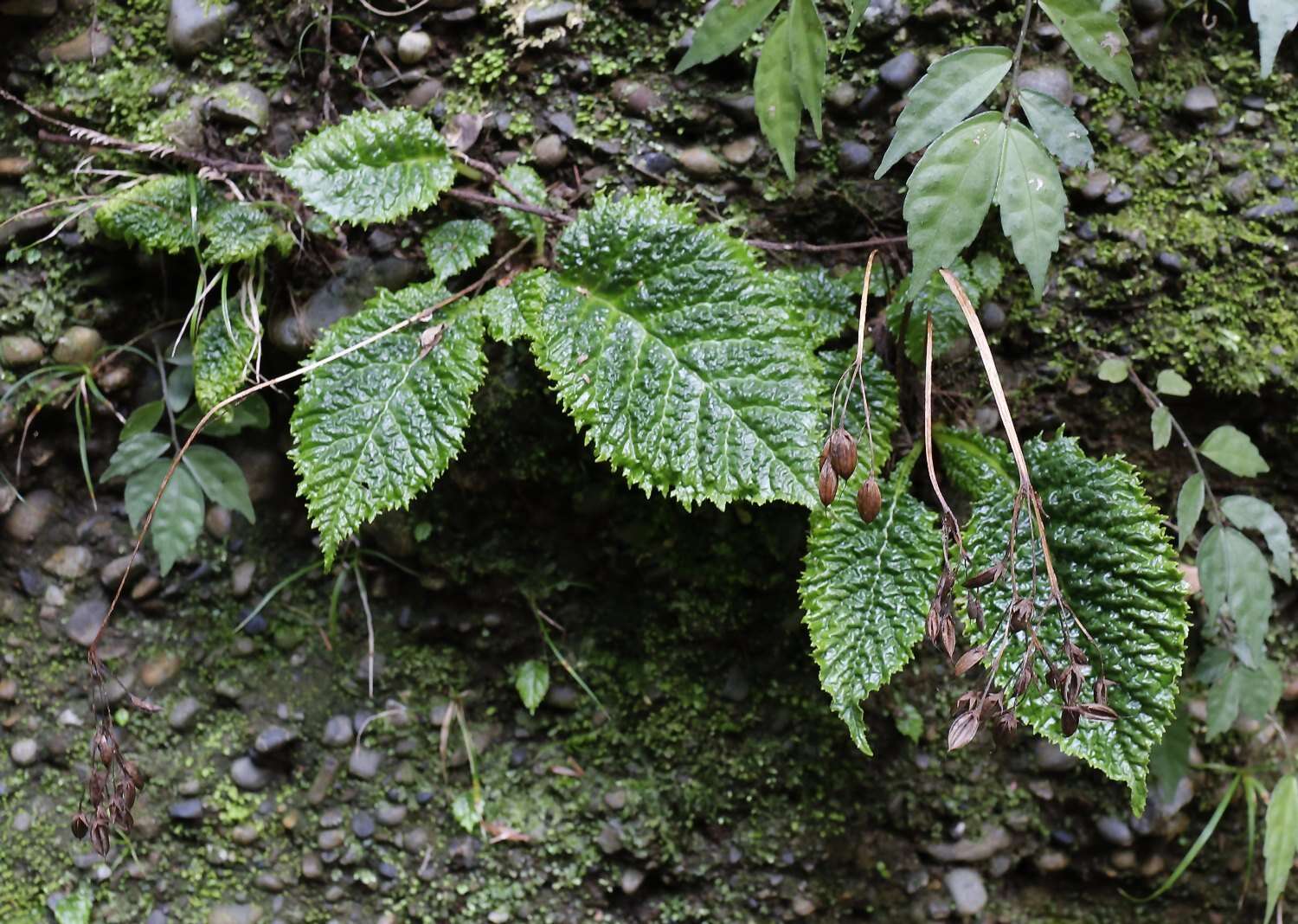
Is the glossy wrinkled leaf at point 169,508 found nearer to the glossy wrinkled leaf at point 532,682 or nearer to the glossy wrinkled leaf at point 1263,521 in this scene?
the glossy wrinkled leaf at point 532,682

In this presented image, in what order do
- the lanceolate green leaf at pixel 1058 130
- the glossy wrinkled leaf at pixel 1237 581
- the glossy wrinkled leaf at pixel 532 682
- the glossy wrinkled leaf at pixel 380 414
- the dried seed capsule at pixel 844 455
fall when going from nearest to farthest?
the dried seed capsule at pixel 844 455 → the lanceolate green leaf at pixel 1058 130 → the glossy wrinkled leaf at pixel 380 414 → the glossy wrinkled leaf at pixel 1237 581 → the glossy wrinkled leaf at pixel 532 682

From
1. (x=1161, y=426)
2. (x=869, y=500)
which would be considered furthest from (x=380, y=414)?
(x=1161, y=426)

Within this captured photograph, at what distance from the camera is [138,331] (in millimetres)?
1604

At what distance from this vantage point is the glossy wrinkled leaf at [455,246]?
1.43 meters

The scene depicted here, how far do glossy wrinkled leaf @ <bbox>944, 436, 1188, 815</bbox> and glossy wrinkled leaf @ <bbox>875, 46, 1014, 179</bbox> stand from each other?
18.8 inches

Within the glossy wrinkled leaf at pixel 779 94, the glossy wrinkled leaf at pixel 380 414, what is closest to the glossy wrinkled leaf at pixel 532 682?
the glossy wrinkled leaf at pixel 380 414

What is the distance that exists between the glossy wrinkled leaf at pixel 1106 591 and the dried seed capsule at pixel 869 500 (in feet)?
0.65

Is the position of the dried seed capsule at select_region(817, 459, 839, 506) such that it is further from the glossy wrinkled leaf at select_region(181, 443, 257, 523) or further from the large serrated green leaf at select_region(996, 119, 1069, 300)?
the glossy wrinkled leaf at select_region(181, 443, 257, 523)

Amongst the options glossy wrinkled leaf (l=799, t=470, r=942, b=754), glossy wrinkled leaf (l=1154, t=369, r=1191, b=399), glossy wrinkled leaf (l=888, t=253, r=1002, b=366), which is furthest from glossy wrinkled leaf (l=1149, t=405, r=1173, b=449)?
glossy wrinkled leaf (l=799, t=470, r=942, b=754)

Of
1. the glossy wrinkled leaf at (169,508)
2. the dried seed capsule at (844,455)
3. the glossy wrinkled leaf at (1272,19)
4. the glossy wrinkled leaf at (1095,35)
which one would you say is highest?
the glossy wrinkled leaf at (1272,19)

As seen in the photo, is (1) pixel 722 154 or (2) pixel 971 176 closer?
(2) pixel 971 176

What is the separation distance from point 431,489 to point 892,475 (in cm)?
74

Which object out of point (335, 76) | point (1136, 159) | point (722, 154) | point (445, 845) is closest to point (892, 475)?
point (722, 154)

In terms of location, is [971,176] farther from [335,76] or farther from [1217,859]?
[1217,859]
